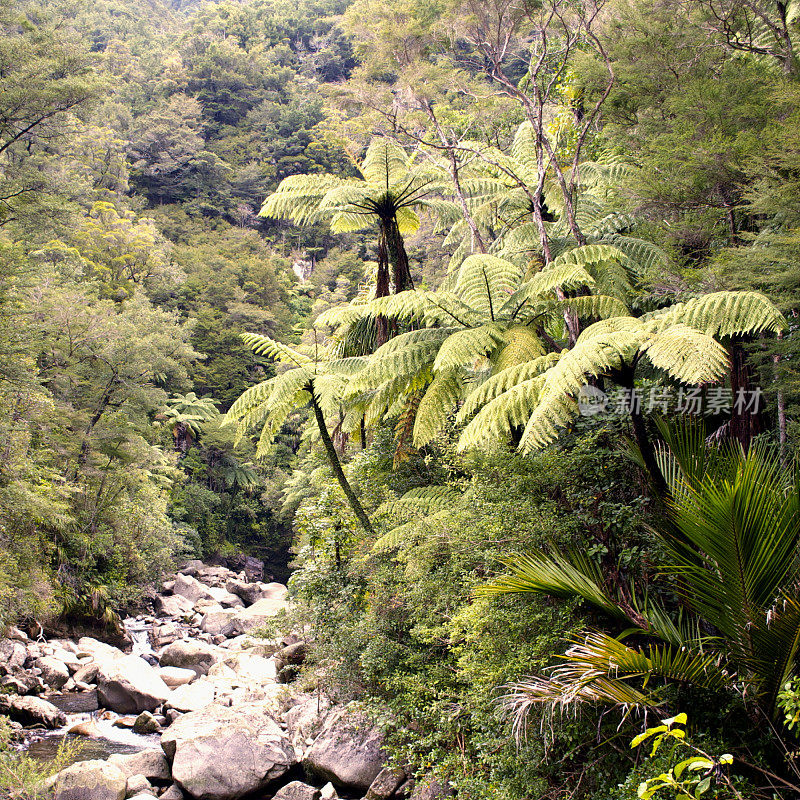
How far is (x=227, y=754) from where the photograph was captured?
6074mm

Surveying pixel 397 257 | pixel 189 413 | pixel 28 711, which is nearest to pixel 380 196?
pixel 397 257

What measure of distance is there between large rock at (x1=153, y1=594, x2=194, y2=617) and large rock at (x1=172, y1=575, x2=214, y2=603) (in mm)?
665

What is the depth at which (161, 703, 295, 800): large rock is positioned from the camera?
5.88 metres

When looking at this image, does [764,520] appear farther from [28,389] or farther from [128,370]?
[128,370]

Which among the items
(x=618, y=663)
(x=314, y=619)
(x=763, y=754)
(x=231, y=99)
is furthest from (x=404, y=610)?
(x=231, y=99)

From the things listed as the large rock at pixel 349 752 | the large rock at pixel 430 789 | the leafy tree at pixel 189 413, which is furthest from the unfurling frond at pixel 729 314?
the leafy tree at pixel 189 413

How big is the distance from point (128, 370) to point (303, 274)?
23.6m

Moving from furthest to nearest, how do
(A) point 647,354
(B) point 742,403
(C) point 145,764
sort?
1. (C) point 145,764
2. (B) point 742,403
3. (A) point 647,354

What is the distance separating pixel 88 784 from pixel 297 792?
1.96m

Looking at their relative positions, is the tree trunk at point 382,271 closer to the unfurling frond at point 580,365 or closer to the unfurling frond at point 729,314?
the unfurling frond at point 580,365

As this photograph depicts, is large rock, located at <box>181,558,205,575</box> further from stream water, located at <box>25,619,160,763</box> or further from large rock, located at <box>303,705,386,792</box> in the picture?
large rock, located at <box>303,705,386,792</box>

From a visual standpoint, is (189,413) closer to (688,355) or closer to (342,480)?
(342,480)

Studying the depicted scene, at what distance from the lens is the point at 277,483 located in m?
23.6

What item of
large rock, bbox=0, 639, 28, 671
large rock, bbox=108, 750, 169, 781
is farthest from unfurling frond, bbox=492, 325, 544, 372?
large rock, bbox=0, 639, 28, 671
